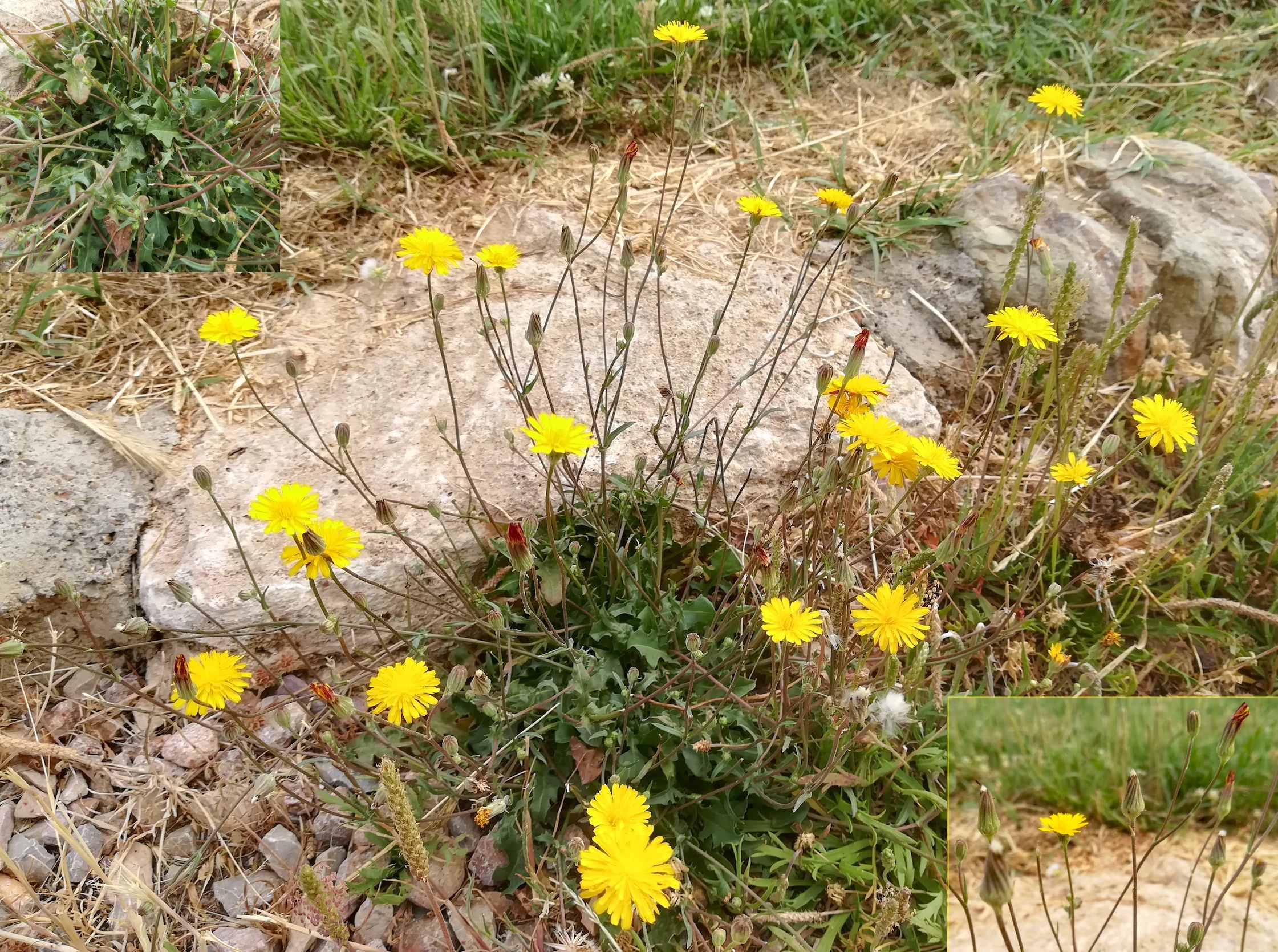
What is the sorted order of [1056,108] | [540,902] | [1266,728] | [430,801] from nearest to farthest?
[1266,728] → [540,902] → [430,801] → [1056,108]

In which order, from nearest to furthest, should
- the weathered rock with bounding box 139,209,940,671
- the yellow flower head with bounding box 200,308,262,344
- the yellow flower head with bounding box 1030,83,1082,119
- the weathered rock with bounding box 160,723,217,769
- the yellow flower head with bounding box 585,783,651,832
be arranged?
the yellow flower head with bounding box 585,783,651,832 < the yellow flower head with bounding box 200,308,262,344 < the weathered rock with bounding box 160,723,217,769 < the weathered rock with bounding box 139,209,940,671 < the yellow flower head with bounding box 1030,83,1082,119

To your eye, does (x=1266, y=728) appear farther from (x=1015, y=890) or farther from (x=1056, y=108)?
(x=1056, y=108)

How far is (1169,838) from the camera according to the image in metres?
1.35

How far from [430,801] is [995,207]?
2.46 meters

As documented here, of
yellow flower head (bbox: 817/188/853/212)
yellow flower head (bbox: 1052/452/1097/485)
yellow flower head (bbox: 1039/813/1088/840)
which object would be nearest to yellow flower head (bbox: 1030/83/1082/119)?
yellow flower head (bbox: 817/188/853/212)

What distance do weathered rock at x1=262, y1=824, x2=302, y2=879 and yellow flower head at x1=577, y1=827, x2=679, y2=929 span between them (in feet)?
2.63

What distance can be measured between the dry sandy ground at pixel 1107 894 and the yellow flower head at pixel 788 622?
1.16 feet

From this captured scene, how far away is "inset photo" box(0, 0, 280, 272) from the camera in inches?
88.3

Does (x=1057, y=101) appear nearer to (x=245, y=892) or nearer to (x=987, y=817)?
(x=987, y=817)

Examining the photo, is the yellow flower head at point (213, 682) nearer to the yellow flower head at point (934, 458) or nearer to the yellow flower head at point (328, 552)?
the yellow flower head at point (328, 552)

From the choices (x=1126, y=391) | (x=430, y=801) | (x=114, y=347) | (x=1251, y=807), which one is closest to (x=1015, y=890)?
(x=1251, y=807)

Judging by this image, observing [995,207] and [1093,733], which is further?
[995,207]

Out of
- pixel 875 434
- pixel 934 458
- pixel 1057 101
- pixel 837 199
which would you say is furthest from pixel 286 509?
pixel 1057 101

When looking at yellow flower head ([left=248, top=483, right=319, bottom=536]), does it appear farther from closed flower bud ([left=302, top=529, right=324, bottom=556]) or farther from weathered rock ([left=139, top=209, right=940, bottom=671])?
weathered rock ([left=139, top=209, right=940, bottom=671])
